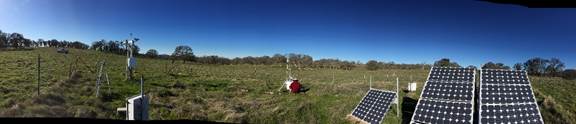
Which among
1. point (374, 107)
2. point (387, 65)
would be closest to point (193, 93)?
point (387, 65)

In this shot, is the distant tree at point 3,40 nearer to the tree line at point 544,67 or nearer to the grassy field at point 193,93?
the grassy field at point 193,93

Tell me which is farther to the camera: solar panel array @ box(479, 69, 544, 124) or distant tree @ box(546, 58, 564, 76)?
distant tree @ box(546, 58, 564, 76)

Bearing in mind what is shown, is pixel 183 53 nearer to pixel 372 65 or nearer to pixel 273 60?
pixel 273 60

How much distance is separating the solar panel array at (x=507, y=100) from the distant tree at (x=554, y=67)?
6.81 meters

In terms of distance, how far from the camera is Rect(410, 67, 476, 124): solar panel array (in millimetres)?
8992

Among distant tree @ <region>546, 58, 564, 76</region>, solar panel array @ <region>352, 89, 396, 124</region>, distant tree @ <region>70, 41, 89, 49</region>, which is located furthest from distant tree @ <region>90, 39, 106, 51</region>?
distant tree @ <region>546, 58, 564, 76</region>

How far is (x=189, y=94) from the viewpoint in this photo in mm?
16719

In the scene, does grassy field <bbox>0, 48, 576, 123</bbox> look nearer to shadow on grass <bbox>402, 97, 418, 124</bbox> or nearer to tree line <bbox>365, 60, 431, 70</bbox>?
shadow on grass <bbox>402, 97, 418, 124</bbox>

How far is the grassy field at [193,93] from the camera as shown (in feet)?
41.9

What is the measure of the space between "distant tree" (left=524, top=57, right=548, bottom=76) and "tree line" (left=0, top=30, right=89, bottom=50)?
12924 mm

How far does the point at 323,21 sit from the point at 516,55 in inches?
235

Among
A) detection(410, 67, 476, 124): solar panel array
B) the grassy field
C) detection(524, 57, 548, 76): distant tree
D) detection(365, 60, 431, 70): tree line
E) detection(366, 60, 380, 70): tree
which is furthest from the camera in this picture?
detection(366, 60, 380, 70): tree

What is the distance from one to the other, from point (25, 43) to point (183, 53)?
6334mm

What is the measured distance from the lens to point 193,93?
17.1 metres
